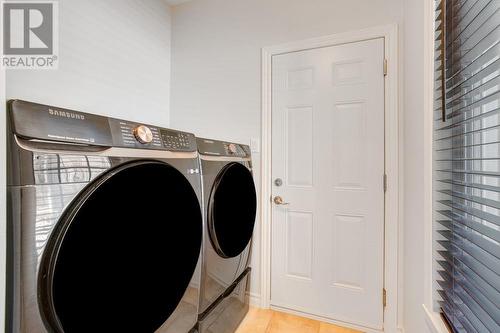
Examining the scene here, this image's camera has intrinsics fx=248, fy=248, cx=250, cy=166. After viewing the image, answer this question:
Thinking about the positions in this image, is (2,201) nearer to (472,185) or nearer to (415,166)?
(472,185)

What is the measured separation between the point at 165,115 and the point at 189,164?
4.85ft

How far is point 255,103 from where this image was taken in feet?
6.66

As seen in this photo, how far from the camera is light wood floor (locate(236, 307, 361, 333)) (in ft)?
5.69

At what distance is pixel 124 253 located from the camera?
809 millimetres

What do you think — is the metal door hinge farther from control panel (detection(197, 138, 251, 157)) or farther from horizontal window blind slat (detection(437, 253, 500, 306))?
control panel (detection(197, 138, 251, 157))

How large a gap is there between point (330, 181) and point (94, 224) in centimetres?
152

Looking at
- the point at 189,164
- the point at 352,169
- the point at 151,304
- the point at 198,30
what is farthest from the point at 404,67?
the point at 151,304

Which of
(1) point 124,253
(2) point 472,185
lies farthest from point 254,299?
(2) point 472,185

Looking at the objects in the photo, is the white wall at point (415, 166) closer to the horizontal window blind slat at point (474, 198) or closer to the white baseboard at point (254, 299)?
the horizontal window blind slat at point (474, 198)

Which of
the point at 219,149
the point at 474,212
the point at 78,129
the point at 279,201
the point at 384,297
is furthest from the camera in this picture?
the point at 279,201

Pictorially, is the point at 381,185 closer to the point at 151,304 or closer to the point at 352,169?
the point at 352,169

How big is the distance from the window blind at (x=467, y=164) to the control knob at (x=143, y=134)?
1029 mm

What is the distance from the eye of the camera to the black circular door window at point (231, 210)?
132 centimetres

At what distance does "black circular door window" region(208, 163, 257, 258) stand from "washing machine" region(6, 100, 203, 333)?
259 millimetres
